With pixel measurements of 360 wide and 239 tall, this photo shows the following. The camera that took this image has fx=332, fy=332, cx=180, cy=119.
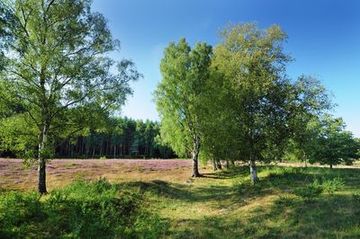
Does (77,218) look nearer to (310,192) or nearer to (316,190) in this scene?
(310,192)

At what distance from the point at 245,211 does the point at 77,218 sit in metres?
9.06

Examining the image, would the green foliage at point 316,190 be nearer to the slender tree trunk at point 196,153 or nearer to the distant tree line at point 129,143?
the slender tree trunk at point 196,153

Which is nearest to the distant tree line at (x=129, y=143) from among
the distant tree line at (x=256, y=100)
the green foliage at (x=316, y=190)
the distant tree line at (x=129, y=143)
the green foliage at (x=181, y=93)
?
the distant tree line at (x=129, y=143)

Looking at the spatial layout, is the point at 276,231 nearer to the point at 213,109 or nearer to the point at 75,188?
the point at 75,188

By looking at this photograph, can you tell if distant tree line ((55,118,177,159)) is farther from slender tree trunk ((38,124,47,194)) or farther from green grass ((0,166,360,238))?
green grass ((0,166,360,238))

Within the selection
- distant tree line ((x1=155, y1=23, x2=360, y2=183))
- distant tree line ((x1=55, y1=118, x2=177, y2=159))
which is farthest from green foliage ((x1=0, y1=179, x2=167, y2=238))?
distant tree line ((x1=55, y1=118, x2=177, y2=159))

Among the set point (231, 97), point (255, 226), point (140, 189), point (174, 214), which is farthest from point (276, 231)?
point (231, 97)

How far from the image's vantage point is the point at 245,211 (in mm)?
18656

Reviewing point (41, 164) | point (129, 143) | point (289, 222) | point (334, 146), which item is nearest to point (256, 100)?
point (289, 222)

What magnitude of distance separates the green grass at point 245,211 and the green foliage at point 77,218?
11 centimetres

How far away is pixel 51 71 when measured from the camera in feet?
78.5

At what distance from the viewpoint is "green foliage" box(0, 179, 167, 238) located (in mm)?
14102

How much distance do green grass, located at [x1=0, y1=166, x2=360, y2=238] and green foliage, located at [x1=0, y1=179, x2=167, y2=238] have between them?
0.11m

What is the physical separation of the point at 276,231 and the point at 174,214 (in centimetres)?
714
